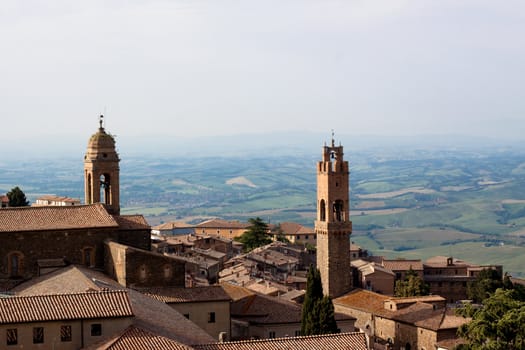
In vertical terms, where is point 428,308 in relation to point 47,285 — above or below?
below

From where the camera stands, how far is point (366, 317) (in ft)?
193

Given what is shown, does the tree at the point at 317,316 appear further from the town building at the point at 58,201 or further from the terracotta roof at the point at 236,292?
the town building at the point at 58,201

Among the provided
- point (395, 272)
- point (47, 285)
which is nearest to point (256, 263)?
point (395, 272)

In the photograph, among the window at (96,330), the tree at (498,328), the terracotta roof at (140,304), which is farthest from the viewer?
the tree at (498,328)

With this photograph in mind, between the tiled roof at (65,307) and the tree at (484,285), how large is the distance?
137 ft

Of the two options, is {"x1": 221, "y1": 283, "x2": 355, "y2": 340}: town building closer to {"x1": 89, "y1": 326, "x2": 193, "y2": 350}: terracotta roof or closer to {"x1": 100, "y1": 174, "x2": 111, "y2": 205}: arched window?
{"x1": 100, "y1": 174, "x2": 111, "y2": 205}: arched window

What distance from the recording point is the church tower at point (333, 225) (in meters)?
65.1

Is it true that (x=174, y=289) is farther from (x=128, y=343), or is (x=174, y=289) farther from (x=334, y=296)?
(x=334, y=296)

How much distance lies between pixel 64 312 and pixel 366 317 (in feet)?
105

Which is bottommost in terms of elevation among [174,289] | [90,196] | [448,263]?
[448,263]

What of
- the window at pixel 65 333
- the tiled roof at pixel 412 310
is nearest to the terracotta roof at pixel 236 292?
the tiled roof at pixel 412 310

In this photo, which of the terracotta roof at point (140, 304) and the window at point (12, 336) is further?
the terracotta roof at point (140, 304)

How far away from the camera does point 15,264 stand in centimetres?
4247

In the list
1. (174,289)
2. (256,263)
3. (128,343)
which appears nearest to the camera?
(128,343)
